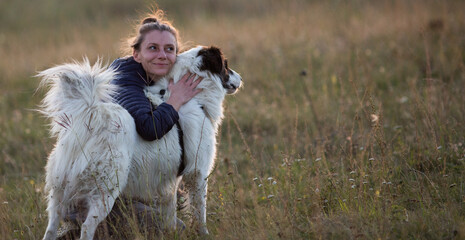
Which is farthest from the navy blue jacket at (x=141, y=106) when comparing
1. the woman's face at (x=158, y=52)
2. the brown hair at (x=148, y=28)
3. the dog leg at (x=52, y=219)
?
the dog leg at (x=52, y=219)

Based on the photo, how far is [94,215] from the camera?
10.4ft

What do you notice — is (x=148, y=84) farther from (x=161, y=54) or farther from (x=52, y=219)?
(x=52, y=219)

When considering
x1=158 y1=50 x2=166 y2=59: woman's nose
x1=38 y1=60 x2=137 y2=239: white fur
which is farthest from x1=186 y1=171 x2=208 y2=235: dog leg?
x1=158 y1=50 x2=166 y2=59: woman's nose

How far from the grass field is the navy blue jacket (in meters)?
0.89

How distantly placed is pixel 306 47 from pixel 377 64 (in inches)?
68.5

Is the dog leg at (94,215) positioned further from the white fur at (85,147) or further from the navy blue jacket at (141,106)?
the navy blue jacket at (141,106)

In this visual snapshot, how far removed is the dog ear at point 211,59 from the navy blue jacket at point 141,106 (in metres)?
0.54

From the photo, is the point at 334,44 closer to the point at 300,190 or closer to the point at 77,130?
the point at 300,190

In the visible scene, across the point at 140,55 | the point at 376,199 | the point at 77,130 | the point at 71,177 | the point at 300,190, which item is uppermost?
the point at 140,55

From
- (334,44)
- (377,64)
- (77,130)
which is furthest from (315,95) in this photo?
(77,130)

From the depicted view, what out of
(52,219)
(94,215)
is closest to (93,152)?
(94,215)

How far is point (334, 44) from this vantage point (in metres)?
9.93

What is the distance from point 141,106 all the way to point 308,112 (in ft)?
13.8

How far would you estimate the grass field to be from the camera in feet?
12.4
